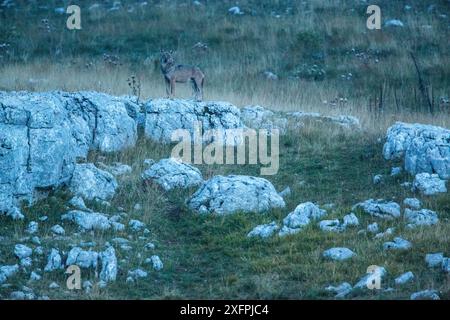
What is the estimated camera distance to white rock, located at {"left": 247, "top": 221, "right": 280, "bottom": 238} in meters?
13.7

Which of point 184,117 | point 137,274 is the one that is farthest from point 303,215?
point 184,117

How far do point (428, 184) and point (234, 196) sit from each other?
3.41m

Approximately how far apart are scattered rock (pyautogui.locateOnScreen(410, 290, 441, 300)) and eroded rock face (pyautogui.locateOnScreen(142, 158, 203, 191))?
5743 millimetres

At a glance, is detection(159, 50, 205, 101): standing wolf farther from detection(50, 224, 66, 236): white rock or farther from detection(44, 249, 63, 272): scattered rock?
detection(44, 249, 63, 272): scattered rock

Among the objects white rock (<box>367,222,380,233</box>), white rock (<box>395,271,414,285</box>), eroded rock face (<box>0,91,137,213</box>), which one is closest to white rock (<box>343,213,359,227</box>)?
white rock (<box>367,222,380,233</box>)

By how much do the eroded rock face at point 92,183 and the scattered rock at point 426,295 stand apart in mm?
5951

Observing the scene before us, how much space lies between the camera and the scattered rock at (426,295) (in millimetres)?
10875

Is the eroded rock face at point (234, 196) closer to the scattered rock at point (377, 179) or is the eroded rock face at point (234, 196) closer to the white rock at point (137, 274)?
the scattered rock at point (377, 179)

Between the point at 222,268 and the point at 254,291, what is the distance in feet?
3.88

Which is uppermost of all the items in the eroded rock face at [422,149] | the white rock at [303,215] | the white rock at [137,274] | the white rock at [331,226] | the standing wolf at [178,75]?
the standing wolf at [178,75]

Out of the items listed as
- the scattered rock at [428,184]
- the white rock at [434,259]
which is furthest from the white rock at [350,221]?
the scattered rock at [428,184]

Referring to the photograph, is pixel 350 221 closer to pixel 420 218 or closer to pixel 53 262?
pixel 420 218
